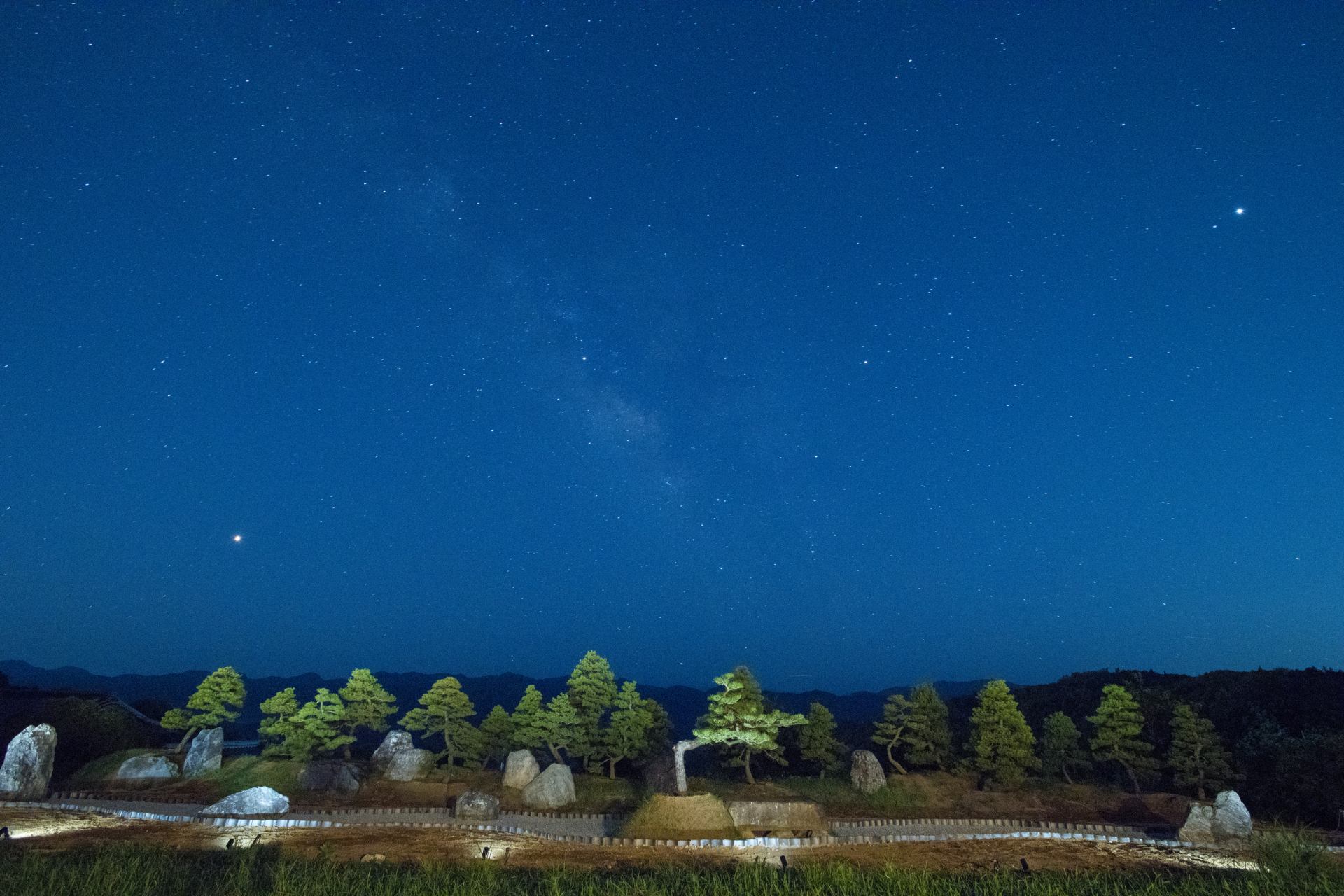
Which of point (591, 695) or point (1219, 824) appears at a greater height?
point (591, 695)

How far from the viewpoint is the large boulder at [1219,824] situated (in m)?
21.0

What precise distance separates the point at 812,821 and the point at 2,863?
22.7 meters

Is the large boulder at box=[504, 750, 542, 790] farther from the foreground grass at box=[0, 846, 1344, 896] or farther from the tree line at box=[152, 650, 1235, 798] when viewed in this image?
the foreground grass at box=[0, 846, 1344, 896]

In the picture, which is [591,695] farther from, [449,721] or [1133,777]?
[1133,777]

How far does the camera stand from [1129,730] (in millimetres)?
30781

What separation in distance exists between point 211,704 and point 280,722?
3376 mm

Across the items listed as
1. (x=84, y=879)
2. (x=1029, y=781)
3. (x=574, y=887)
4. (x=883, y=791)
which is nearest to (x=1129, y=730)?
(x=1029, y=781)

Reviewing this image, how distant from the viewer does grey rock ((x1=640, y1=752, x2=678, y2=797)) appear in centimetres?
3119

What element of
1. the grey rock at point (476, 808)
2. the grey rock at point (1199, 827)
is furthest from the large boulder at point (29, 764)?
the grey rock at point (1199, 827)

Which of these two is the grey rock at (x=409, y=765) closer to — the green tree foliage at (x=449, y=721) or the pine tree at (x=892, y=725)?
the green tree foliage at (x=449, y=721)

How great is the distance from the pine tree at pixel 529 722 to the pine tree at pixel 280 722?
9.90m

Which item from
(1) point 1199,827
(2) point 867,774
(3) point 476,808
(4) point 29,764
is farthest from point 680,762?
(4) point 29,764

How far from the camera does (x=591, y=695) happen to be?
35.5m

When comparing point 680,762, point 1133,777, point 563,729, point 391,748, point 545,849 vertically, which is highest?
point 680,762
